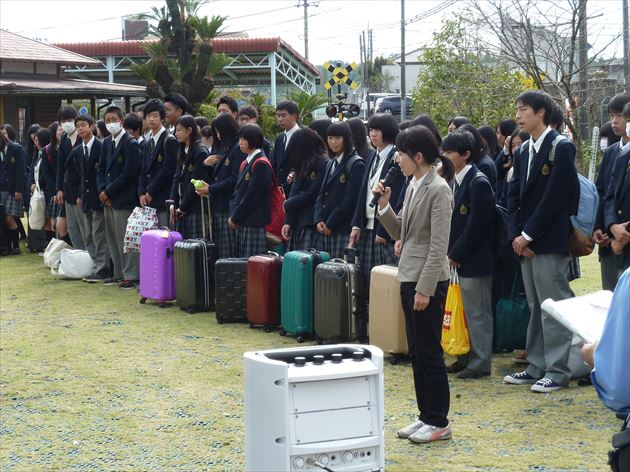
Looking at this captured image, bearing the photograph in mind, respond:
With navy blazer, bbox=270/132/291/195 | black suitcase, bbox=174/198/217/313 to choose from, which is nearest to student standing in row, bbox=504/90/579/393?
black suitcase, bbox=174/198/217/313

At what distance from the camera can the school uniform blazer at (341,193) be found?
29.7 feet

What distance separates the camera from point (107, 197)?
39.6 ft

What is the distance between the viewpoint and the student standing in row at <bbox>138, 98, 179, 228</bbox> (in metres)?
11.5

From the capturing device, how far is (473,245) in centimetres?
753

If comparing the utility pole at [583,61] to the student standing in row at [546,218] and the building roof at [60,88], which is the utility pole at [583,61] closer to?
the student standing in row at [546,218]

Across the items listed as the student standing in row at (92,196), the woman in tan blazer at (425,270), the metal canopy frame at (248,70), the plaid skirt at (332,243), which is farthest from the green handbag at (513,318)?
the metal canopy frame at (248,70)

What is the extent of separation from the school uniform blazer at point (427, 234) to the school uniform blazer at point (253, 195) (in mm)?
4081

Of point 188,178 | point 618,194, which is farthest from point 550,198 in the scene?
point 188,178

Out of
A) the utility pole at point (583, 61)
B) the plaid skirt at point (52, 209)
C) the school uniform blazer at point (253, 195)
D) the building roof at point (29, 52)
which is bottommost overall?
the plaid skirt at point (52, 209)

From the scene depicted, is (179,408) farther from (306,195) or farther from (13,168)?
(13,168)

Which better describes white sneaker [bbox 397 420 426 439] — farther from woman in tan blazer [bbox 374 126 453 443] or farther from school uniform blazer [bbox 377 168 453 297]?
school uniform blazer [bbox 377 168 453 297]

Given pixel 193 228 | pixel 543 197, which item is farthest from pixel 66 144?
pixel 543 197

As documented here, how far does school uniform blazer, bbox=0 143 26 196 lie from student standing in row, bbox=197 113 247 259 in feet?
17.9

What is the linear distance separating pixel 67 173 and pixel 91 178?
2.61 feet
